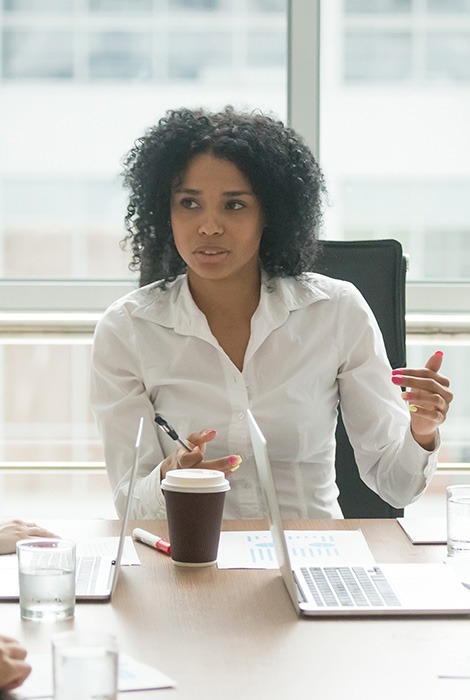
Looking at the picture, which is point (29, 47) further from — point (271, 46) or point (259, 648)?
point (259, 648)

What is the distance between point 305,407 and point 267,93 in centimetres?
155

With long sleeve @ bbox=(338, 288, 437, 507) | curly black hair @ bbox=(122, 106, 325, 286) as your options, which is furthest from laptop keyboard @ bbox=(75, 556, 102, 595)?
curly black hair @ bbox=(122, 106, 325, 286)

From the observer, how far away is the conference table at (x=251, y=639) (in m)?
1.06

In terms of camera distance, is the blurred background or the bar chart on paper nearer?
the bar chart on paper

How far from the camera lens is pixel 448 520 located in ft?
5.22

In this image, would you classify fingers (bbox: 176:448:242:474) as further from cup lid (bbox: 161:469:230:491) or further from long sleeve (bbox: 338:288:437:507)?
long sleeve (bbox: 338:288:437:507)

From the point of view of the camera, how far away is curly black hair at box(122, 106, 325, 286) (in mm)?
2189

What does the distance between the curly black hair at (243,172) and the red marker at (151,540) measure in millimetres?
736

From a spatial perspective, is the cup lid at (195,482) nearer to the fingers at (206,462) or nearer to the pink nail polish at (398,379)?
the fingers at (206,462)

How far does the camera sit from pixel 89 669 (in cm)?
94

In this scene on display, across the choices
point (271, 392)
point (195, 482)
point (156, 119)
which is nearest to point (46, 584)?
point (195, 482)

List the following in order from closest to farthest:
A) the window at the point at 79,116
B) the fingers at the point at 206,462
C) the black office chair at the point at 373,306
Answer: the fingers at the point at 206,462, the black office chair at the point at 373,306, the window at the point at 79,116

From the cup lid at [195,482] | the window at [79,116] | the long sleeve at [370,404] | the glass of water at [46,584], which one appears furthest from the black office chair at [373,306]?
the window at [79,116]

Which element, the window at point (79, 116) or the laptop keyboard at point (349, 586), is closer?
the laptop keyboard at point (349, 586)
